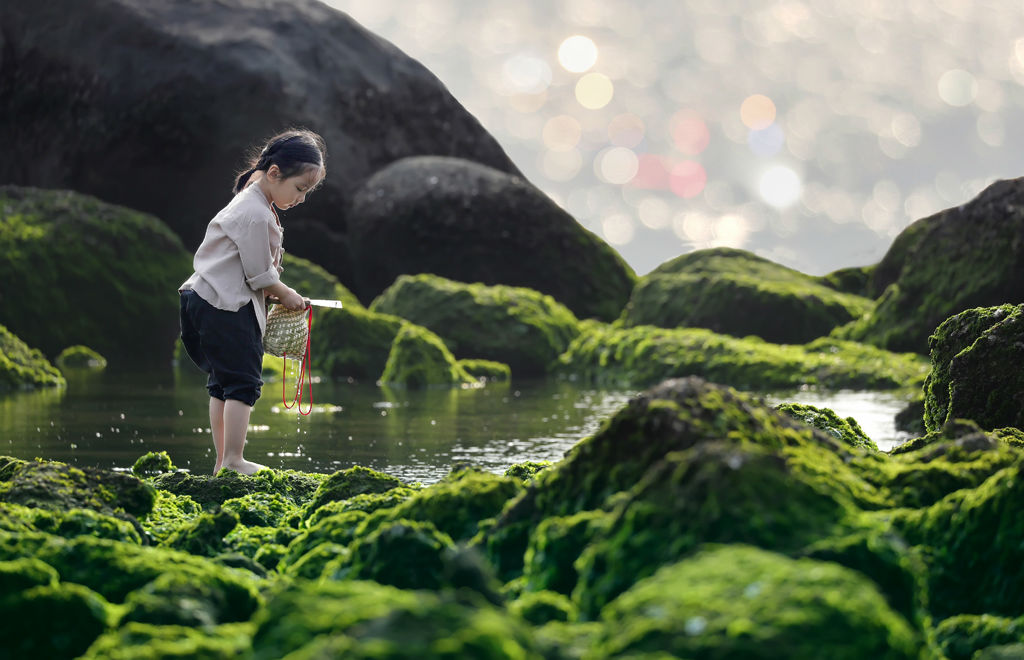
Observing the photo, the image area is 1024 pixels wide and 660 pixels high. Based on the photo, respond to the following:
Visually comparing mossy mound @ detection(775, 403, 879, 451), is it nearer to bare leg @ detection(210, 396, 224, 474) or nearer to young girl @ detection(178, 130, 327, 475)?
young girl @ detection(178, 130, 327, 475)

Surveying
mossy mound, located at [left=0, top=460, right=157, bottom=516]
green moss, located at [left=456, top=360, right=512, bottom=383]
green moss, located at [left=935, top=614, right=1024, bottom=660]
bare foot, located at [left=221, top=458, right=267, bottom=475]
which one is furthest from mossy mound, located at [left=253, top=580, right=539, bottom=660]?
green moss, located at [left=456, top=360, right=512, bottom=383]

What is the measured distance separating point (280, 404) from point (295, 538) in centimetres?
709

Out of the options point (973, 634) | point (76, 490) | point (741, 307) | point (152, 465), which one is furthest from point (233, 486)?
point (741, 307)

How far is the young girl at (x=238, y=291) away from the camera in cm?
568

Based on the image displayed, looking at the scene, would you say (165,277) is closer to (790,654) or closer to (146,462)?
(146,462)

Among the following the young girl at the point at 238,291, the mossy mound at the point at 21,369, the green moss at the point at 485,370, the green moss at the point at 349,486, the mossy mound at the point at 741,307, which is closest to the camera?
the green moss at the point at 349,486

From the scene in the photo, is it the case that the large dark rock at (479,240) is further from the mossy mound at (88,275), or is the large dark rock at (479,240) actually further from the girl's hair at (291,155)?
the girl's hair at (291,155)

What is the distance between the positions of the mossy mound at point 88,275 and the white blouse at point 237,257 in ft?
39.8

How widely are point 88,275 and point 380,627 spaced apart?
17989 mm

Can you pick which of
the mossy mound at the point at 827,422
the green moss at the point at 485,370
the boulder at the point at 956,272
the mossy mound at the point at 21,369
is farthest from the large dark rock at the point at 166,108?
the mossy mound at the point at 827,422

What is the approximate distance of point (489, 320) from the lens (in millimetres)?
16469

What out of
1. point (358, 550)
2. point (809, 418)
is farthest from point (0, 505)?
point (809, 418)

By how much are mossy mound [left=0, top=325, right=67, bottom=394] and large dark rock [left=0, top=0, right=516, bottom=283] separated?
11.0m

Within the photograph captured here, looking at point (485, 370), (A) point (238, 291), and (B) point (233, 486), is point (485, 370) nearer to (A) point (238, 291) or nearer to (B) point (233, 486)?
(A) point (238, 291)
